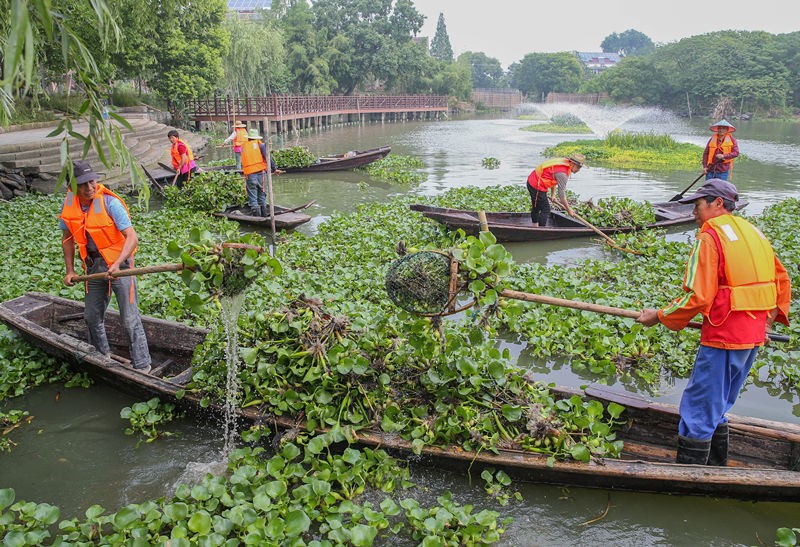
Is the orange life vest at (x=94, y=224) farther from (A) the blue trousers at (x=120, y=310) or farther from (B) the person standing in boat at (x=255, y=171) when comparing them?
(B) the person standing in boat at (x=255, y=171)

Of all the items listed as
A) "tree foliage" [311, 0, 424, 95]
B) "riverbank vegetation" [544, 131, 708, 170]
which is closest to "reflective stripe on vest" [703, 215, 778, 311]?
"riverbank vegetation" [544, 131, 708, 170]

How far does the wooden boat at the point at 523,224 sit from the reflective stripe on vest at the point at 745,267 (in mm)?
5752

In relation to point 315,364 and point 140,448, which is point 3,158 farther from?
point 315,364

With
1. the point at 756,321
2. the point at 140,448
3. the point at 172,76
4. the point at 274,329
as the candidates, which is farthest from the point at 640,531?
the point at 172,76

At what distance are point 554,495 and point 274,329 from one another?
2.39 meters

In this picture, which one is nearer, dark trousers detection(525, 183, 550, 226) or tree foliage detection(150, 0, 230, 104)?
dark trousers detection(525, 183, 550, 226)

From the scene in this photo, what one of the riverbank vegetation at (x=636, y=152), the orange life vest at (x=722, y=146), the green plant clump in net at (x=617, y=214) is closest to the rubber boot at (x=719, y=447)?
the green plant clump in net at (x=617, y=214)

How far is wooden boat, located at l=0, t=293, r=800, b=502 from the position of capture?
373 cm

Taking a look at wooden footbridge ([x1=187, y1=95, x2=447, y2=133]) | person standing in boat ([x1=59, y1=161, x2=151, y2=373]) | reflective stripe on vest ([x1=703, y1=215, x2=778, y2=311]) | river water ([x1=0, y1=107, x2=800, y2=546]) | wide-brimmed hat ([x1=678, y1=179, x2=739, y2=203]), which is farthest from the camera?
wooden footbridge ([x1=187, y1=95, x2=447, y2=133])

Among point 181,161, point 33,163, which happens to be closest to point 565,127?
point 181,161

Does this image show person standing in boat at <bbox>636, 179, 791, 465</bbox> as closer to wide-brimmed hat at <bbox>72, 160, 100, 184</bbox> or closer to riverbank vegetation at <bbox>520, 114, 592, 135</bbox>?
wide-brimmed hat at <bbox>72, 160, 100, 184</bbox>

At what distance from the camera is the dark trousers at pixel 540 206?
982cm

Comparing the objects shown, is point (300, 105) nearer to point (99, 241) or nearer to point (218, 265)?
point (99, 241)

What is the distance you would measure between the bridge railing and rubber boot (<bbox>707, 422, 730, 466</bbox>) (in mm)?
25515
